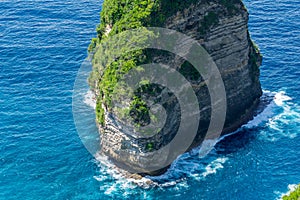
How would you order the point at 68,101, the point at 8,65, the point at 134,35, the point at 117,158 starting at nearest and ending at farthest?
the point at 134,35 → the point at 117,158 → the point at 68,101 → the point at 8,65

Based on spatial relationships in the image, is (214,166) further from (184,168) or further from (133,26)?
(133,26)

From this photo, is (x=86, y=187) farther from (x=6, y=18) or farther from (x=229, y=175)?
(x=6, y=18)

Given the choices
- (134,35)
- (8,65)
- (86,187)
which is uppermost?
(134,35)

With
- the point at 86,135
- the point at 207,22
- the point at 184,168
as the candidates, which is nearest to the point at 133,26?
the point at 207,22

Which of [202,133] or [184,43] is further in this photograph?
[202,133]

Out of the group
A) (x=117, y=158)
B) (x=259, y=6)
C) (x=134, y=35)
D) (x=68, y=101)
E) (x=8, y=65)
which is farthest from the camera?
(x=259, y=6)

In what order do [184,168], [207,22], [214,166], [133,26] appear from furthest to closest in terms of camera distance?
[214,166]
[184,168]
[207,22]
[133,26]

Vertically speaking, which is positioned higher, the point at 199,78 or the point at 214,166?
the point at 199,78

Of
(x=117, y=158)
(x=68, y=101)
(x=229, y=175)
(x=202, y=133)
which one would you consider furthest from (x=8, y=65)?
(x=229, y=175)

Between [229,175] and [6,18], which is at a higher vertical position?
[6,18]
